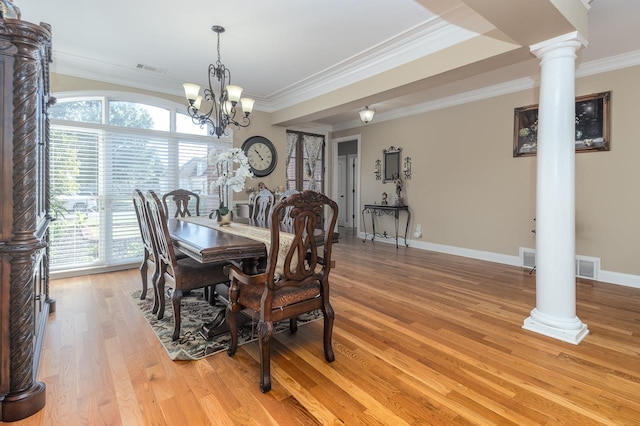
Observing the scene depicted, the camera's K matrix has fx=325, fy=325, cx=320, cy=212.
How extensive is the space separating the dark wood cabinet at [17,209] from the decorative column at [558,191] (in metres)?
3.31

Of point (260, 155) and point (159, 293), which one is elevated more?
point (260, 155)

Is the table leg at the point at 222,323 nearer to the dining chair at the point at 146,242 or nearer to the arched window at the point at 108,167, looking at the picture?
the dining chair at the point at 146,242

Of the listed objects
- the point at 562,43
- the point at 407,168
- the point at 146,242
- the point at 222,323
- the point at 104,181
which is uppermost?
the point at 562,43

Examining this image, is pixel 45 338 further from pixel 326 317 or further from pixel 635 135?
pixel 635 135

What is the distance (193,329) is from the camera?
104 inches

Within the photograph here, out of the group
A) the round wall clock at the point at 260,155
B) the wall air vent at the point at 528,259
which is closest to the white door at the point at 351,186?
the round wall clock at the point at 260,155

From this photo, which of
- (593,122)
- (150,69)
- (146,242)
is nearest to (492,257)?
(593,122)

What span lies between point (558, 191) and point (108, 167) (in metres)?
5.02

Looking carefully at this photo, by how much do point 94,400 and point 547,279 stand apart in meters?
3.20

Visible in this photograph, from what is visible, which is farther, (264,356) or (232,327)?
(232,327)

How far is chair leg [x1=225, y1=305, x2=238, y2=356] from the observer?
2.12m

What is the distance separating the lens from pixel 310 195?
1821 millimetres

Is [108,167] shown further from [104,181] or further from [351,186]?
[351,186]

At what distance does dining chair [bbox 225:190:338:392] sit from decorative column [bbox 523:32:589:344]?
5.95ft
